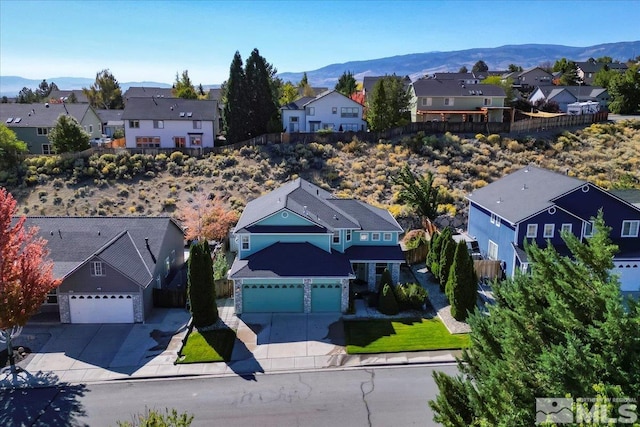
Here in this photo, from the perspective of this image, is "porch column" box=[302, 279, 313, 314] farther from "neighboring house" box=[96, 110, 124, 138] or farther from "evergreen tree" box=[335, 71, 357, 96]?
"evergreen tree" box=[335, 71, 357, 96]

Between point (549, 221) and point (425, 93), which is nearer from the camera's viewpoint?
point (549, 221)

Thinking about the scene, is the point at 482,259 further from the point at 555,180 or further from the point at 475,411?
the point at 475,411

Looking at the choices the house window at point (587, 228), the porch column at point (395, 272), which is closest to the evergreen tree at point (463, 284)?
the porch column at point (395, 272)

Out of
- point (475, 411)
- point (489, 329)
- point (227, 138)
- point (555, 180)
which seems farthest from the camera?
point (227, 138)

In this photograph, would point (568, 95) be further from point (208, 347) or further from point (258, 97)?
point (208, 347)

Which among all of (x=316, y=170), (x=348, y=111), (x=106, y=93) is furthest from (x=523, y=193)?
(x=106, y=93)

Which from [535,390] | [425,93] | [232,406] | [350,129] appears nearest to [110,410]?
[232,406]
